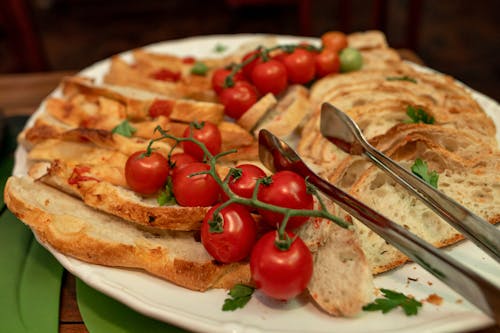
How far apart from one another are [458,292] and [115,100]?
7.03 ft

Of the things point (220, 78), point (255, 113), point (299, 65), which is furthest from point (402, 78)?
point (220, 78)

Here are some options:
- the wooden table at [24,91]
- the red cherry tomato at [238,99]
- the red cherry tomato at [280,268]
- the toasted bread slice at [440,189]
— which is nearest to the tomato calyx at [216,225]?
the red cherry tomato at [280,268]

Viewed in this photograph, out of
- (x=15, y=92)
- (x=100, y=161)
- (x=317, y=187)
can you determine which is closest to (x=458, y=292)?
(x=317, y=187)

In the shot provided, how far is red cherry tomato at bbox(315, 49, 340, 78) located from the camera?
9.87 ft

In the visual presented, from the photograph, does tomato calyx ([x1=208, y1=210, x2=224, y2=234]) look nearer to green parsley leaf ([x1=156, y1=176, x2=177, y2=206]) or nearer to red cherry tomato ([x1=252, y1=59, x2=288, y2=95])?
green parsley leaf ([x1=156, y1=176, x2=177, y2=206])

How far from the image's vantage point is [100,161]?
230cm

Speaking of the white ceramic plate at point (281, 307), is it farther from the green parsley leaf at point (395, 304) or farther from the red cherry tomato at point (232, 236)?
the red cherry tomato at point (232, 236)

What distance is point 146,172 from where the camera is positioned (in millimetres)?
2049

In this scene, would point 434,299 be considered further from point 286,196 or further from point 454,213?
point 286,196

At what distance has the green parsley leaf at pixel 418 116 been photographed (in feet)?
7.73

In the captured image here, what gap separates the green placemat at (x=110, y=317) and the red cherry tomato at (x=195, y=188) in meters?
0.47

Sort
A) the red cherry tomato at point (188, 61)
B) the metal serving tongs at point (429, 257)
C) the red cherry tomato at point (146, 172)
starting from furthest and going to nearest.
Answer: the red cherry tomato at point (188, 61) < the red cherry tomato at point (146, 172) < the metal serving tongs at point (429, 257)

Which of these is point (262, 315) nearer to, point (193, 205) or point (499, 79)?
point (193, 205)

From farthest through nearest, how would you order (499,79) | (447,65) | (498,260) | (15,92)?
(447,65)
(499,79)
(15,92)
(498,260)
